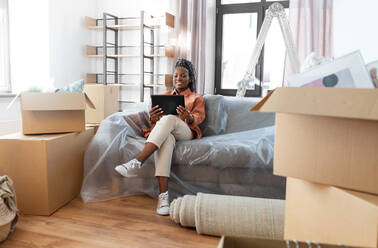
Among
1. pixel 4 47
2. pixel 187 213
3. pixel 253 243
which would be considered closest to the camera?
pixel 253 243

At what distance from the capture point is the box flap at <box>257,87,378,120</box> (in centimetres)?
65

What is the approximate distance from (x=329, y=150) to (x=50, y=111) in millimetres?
1495

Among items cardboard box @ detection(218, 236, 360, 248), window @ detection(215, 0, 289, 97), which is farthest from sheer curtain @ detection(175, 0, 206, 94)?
cardboard box @ detection(218, 236, 360, 248)

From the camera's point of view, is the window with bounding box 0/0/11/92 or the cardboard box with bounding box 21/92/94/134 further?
the window with bounding box 0/0/11/92

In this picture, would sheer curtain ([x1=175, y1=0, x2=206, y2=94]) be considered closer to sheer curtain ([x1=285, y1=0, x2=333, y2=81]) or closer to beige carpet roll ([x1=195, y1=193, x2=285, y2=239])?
sheer curtain ([x1=285, y1=0, x2=333, y2=81])

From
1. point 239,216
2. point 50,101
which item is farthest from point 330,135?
point 50,101

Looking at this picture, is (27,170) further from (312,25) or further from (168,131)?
(312,25)

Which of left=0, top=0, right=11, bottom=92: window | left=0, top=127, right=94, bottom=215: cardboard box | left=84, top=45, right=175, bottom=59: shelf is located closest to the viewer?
left=0, top=127, right=94, bottom=215: cardboard box

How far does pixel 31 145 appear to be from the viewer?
5.41 feet

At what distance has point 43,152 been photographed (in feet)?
5.37

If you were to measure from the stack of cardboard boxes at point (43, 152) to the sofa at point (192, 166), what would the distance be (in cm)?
14

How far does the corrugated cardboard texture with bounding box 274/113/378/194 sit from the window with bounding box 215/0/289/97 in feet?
10.1

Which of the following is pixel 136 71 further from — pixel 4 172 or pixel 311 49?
pixel 4 172

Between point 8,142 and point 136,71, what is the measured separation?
102 inches
